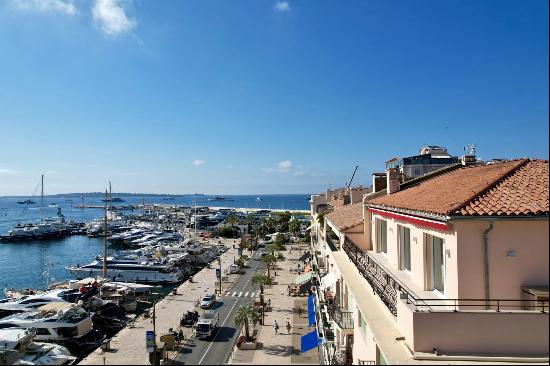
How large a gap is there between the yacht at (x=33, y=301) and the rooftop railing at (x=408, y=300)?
3460 centimetres

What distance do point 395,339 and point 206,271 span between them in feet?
185

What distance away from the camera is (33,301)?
41.5 metres

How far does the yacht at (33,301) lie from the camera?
40719 mm

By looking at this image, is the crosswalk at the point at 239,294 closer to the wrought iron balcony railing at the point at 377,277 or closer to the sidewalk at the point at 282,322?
the sidewalk at the point at 282,322

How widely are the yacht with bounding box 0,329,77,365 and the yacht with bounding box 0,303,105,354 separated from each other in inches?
128

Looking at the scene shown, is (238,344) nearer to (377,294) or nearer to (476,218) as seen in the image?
(377,294)

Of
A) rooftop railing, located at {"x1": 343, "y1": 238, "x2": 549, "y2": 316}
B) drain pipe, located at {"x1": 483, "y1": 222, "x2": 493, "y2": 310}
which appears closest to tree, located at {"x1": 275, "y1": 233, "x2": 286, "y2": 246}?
rooftop railing, located at {"x1": 343, "y1": 238, "x2": 549, "y2": 316}

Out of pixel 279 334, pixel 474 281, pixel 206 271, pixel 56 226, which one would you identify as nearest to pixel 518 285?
pixel 474 281

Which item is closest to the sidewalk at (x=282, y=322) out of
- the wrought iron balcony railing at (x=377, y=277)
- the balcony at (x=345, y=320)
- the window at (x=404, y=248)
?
the balcony at (x=345, y=320)

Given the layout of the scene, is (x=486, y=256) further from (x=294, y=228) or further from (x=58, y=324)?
(x=294, y=228)

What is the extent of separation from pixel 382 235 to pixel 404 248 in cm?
416

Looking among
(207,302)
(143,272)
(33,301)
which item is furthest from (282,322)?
(143,272)

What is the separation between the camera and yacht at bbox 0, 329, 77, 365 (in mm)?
27598

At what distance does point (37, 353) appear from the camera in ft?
94.3
